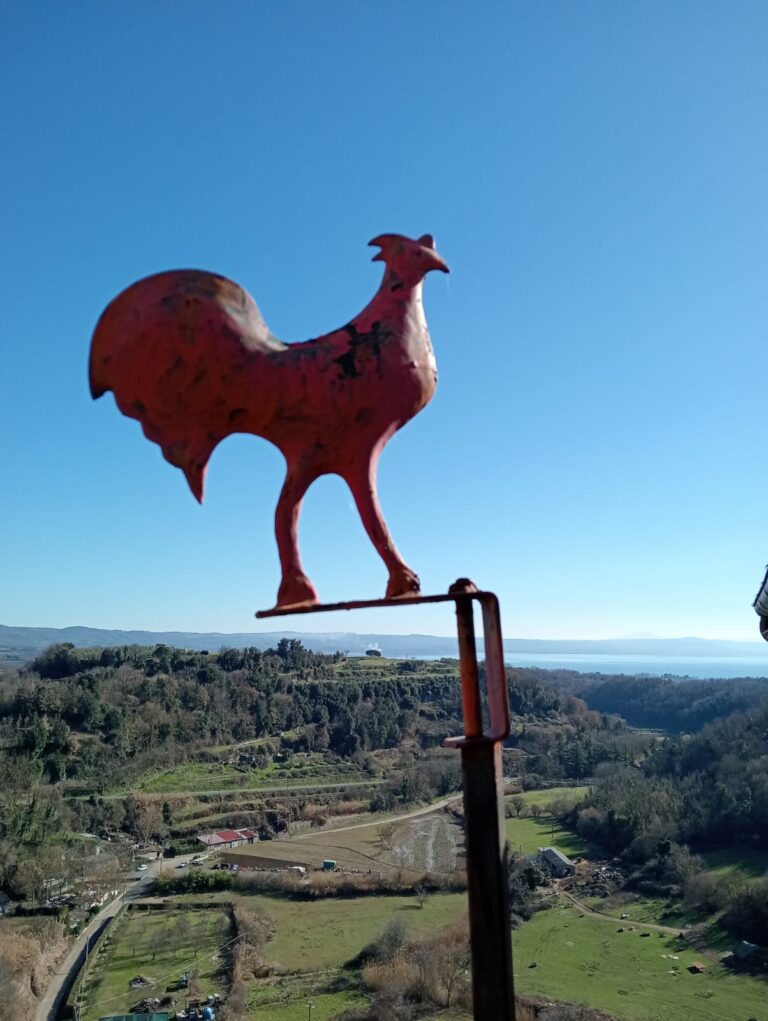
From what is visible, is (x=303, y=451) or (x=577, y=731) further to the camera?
(x=577, y=731)

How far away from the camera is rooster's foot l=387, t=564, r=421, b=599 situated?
2633 millimetres

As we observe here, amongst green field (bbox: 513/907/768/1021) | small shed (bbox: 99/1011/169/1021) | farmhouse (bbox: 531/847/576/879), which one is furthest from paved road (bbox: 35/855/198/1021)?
farmhouse (bbox: 531/847/576/879)

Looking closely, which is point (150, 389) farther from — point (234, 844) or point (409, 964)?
point (234, 844)

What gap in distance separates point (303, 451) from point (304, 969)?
27.7 metres

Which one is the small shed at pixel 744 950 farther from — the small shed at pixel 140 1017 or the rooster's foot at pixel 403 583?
the rooster's foot at pixel 403 583

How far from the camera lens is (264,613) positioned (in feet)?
8.89

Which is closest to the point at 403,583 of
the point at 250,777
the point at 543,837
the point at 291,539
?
the point at 291,539

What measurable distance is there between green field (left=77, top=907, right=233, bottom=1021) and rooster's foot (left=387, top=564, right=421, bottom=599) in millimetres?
25384

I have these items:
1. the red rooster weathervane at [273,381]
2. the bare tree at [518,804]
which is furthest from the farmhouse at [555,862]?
the red rooster weathervane at [273,381]

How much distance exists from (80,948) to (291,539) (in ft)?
106

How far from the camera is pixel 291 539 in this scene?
9.21 feet

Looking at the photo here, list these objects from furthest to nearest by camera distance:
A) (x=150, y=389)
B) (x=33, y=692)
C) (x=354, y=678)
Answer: (x=354, y=678) → (x=33, y=692) → (x=150, y=389)

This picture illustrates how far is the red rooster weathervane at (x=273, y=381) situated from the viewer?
262 centimetres

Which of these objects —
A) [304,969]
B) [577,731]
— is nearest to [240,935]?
[304,969]
